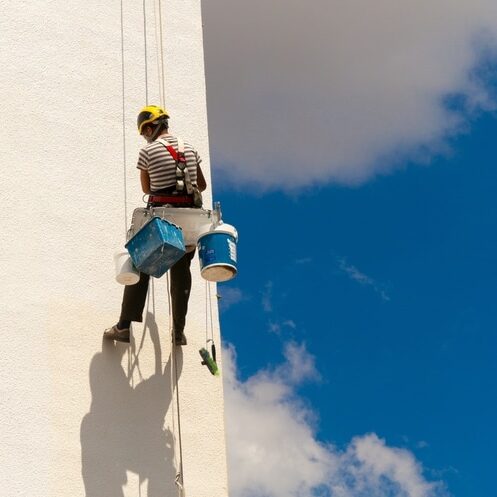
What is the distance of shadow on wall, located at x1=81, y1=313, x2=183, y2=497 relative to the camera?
8.55 metres

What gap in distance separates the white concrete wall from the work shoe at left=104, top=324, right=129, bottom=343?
0.25 feet

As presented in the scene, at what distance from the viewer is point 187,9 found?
1120cm

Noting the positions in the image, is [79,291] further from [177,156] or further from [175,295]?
[177,156]

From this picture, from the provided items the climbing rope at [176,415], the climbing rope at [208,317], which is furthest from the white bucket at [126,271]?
the climbing rope at [208,317]

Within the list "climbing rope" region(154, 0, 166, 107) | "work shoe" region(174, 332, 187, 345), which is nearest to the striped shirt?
"work shoe" region(174, 332, 187, 345)

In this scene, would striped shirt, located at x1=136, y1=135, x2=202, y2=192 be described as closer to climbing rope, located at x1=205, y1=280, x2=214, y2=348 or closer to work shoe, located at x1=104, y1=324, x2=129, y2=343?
work shoe, located at x1=104, y1=324, x2=129, y2=343

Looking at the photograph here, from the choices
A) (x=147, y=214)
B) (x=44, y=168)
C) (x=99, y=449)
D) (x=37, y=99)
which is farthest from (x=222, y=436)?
(x=37, y=99)

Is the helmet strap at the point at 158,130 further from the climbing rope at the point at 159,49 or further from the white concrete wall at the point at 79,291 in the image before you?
the climbing rope at the point at 159,49

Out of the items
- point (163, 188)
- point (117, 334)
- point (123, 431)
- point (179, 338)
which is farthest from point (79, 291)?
point (123, 431)

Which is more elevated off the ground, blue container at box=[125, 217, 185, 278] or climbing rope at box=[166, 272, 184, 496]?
blue container at box=[125, 217, 185, 278]

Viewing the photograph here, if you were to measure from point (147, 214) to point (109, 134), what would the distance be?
1511 millimetres

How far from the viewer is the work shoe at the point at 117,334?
29.6ft

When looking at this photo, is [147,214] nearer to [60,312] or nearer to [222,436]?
[60,312]

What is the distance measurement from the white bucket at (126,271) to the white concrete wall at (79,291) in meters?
0.63
